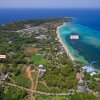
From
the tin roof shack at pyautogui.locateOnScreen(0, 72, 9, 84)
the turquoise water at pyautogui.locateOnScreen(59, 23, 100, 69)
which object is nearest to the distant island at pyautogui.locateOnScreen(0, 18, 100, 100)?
the tin roof shack at pyautogui.locateOnScreen(0, 72, 9, 84)

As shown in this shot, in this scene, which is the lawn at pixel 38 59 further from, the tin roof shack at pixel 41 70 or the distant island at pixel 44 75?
the tin roof shack at pixel 41 70

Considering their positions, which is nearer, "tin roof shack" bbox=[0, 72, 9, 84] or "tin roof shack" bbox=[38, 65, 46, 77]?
"tin roof shack" bbox=[0, 72, 9, 84]

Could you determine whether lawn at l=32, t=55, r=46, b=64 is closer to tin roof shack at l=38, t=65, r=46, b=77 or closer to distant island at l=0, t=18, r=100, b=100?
distant island at l=0, t=18, r=100, b=100

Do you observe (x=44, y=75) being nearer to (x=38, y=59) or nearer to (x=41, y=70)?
(x=41, y=70)

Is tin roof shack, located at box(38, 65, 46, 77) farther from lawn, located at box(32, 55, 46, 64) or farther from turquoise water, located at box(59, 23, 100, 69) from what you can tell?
turquoise water, located at box(59, 23, 100, 69)

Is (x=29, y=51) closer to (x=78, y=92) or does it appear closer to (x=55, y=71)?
(x=55, y=71)

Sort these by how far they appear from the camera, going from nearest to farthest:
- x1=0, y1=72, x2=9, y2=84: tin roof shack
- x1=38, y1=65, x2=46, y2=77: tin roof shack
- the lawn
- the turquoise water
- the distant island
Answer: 1. the distant island
2. x1=0, y1=72, x2=9, y2=84: tin roof shack
3. x1=38, y1=65, x2=46, y2=77: tin roof shack
4. the lawn
5. the turquoise water

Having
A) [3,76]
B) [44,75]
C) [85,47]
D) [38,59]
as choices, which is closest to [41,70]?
[44,75]

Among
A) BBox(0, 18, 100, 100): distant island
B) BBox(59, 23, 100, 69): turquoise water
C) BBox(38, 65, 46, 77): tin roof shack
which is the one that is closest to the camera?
BBox(0, 18, 100, 100): distant island

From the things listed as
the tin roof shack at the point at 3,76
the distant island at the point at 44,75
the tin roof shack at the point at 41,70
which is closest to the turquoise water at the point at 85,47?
the distant island at the point at 44,75
